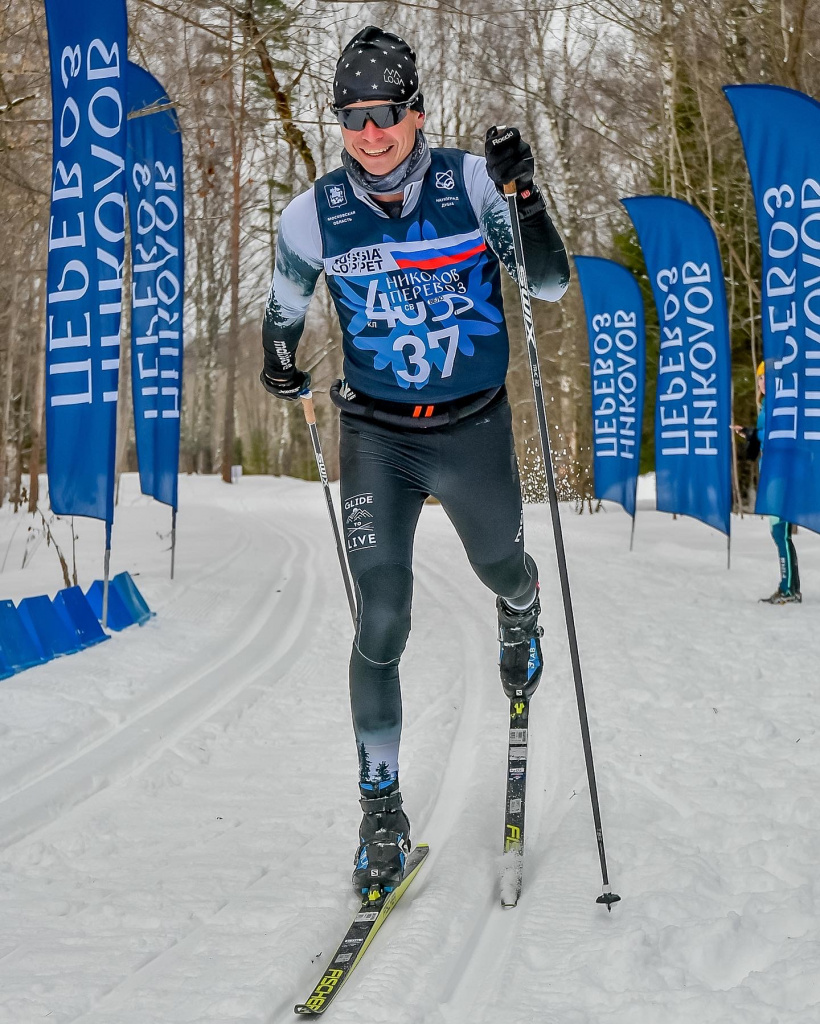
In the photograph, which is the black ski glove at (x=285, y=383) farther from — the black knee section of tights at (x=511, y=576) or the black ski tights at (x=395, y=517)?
the black knee section of tights at (x=511, y=576)

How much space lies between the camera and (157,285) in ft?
29.1

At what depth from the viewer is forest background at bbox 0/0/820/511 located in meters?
9.53

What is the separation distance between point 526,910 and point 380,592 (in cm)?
97

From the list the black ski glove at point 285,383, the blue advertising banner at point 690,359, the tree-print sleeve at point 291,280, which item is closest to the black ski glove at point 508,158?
the tree-print sleeve at point 291,280

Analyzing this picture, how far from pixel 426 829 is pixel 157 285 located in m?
6.81

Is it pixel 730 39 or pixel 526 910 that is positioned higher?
pixel 730 39

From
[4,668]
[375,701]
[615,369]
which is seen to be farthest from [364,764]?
[615,369]

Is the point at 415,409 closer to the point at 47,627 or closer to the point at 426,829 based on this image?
the point at 426,829

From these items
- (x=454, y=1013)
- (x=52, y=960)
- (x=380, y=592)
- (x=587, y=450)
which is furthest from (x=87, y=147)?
(x=587, y=450)

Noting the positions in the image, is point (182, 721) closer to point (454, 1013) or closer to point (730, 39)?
point (454, 1013)

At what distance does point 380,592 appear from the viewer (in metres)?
2.90

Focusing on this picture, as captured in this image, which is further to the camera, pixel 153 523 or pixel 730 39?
pixel 153 523

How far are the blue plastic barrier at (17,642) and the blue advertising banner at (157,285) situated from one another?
3.45 meters

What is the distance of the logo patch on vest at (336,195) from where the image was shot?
289 cm
